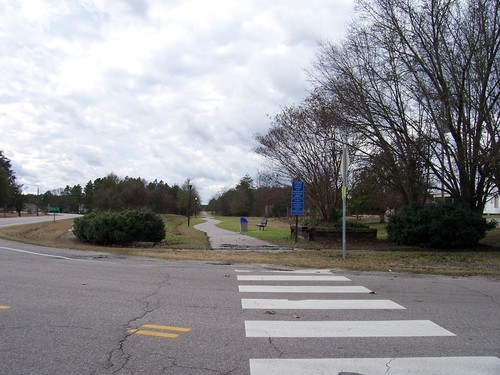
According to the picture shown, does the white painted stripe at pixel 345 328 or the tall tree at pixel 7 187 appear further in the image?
the tall tree at pixel 7 187

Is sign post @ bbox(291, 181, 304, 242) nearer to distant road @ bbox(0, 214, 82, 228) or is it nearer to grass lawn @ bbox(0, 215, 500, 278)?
grass lawn @ bbox(0, 215, 500, 278)

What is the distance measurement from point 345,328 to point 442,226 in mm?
13157

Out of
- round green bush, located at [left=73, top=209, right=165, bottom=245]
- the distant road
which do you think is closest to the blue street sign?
round green bush, located at [left=73, top=209, right=165, bottom=245]

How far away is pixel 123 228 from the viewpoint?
776 inches

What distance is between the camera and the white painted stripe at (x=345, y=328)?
5.70 m

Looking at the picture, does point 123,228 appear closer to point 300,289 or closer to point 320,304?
point 300,289

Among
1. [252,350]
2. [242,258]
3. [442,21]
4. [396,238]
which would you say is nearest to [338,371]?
[252,350]

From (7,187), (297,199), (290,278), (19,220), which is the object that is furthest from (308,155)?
(7,187)

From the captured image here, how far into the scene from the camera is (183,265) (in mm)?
12758

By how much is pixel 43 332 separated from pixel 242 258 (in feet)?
30.1

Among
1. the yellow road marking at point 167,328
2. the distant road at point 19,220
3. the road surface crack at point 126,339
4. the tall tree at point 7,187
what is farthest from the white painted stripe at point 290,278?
the tall tree at point 7,187

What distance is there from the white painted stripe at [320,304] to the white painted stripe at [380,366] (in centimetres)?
244

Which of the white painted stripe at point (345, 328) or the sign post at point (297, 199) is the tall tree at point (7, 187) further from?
the white painted stripe at point (345, 328)

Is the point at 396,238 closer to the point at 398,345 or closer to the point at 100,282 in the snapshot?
the point at 100,282
